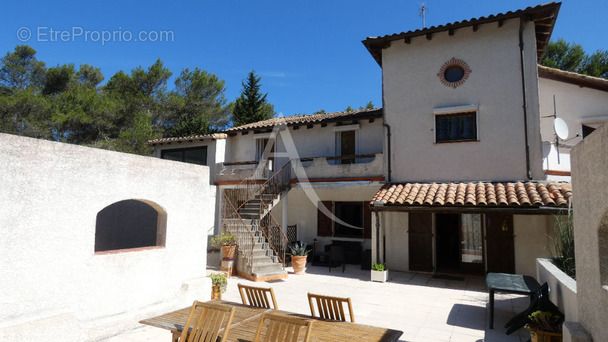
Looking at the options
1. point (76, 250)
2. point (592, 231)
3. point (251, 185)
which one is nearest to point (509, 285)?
point (592, 231)

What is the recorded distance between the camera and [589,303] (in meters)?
3.69

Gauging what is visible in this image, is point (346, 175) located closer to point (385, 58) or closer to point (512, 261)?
point (385, 58)

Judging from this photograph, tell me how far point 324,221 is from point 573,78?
10.7 m

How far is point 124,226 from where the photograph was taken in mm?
10992

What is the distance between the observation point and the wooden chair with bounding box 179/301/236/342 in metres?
3.75

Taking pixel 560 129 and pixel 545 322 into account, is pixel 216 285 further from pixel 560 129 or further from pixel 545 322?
pixel 560 129

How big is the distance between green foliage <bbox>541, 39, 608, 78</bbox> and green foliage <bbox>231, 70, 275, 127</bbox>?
808 inches

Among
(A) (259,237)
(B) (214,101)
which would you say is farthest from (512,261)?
(B) (214,101)

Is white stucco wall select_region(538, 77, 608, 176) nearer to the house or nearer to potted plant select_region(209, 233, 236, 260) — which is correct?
the house

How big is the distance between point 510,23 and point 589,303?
974 cm

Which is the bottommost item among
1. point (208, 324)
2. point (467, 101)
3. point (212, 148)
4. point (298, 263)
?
point (298, 263)

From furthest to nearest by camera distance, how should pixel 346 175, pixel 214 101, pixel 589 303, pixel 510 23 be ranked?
pixel 214 101
pixel 346 175
pixel 510 23
pixel 589 303

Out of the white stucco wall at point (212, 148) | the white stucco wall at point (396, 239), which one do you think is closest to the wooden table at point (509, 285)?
the white stucco wall at point (396, 239)

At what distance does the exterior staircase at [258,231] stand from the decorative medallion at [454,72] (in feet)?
22.7
